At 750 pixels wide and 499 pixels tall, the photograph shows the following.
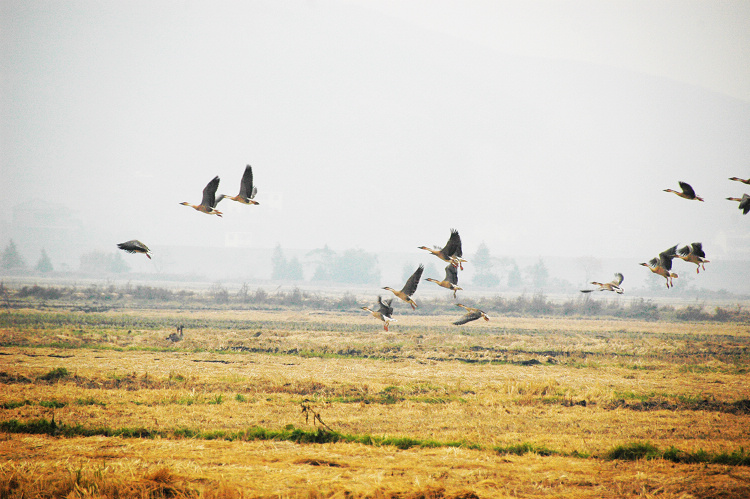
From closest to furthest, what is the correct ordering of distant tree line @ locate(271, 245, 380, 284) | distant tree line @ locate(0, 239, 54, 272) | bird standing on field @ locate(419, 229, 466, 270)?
bird standing on field @ locate(419, 229, 466, 270)
distant tree line @ locate(0, 239, 54, 272)
distant tree line @ locate(271, 245, 380, 284)

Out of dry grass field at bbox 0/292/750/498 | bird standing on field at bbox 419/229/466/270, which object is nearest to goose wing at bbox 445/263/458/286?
bird standing on field at bbox 419/229/466/270

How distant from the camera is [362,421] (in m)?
16.3

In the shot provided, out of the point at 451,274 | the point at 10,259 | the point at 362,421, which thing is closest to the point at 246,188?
the point at 451,274

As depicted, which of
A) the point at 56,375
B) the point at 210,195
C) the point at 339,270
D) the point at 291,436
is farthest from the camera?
the point at 339,270

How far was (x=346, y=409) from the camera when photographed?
1798 centimetres

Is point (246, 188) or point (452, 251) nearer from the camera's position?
point (246, 188)

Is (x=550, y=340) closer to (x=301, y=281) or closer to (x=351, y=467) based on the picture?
(x=351, y=467)

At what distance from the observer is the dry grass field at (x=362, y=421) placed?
1059 centimetres

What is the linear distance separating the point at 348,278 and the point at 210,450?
160 metres

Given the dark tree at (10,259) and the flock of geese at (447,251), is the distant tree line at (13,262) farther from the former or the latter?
the flock of geese at (447,251)

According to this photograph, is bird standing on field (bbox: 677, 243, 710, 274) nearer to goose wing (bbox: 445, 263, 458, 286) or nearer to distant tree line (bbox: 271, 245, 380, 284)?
goose wing (bbox: 445, 263, 458, 286)

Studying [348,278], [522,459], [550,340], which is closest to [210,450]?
[522,459]

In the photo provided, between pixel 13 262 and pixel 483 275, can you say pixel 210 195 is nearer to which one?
pixel 483 275

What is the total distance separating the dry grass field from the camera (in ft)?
34.7
